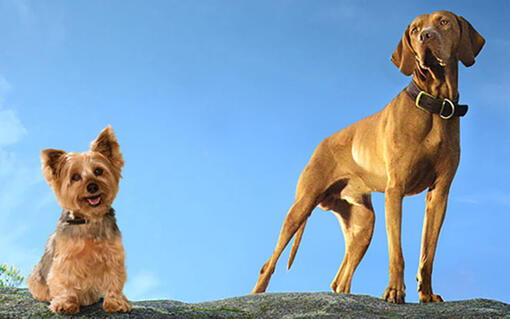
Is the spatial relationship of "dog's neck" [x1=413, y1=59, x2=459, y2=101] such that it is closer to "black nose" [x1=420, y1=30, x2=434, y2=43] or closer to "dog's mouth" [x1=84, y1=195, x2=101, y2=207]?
"black nose" [x1=420, y1=30, x2=434, y2=43]

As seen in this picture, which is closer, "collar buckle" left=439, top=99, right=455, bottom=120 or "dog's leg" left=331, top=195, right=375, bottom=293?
"collar buckle" left=439, top=99, right=455, bottom=120

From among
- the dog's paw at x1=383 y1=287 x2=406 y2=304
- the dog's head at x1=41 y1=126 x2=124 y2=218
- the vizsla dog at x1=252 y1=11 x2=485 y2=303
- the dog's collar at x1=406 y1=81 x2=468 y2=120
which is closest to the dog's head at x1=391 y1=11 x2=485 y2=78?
the vizsla dog at x1=252 y1=11 x2=485 y2=303

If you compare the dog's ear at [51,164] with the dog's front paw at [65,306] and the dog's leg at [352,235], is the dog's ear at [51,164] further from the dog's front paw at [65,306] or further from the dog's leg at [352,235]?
the dog's leg at [352,235]

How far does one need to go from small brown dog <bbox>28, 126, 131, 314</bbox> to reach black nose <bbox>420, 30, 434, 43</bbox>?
406cm

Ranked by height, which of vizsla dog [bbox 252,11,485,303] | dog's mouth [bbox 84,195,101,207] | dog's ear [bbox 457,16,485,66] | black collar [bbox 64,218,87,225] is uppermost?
dog's ear [bbox 457,16,485,66]

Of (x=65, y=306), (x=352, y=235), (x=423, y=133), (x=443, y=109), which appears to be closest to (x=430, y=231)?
(x=423, y=133)

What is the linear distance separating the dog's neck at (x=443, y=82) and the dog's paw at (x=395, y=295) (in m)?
2.50

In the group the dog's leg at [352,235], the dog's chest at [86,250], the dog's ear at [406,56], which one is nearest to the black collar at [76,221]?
the dog's chest at [86,250]

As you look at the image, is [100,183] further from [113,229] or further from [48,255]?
[48,255]

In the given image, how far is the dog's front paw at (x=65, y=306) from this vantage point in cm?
486

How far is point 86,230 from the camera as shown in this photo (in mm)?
4809

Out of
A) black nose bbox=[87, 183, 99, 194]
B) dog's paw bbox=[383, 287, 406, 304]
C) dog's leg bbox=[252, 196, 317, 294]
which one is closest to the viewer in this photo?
black nose bbox=[87, 183, 99, 194]

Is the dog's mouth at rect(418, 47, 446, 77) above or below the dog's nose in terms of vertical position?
below

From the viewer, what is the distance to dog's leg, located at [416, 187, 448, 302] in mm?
7348
